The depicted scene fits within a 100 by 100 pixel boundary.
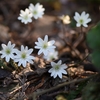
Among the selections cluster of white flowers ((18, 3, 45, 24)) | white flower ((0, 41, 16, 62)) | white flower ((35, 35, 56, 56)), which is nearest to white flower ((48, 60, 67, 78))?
white flower ((35, 35, 56, 56))

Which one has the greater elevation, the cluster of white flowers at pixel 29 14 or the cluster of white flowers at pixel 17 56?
the cluster of white flowers at pixel 29 14

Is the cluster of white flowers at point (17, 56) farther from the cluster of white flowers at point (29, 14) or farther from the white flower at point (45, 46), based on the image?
the cluster of white flowers at point (29, 14)

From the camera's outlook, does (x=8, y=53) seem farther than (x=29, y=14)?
No

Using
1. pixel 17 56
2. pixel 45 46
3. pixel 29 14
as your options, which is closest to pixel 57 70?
pixel 45 46

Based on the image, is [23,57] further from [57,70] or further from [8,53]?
[57,70]

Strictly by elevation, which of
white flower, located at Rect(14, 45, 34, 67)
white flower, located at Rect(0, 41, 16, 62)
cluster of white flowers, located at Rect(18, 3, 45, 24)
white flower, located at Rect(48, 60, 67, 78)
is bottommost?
white flower, located at Rect(48, 60, 67, 78)

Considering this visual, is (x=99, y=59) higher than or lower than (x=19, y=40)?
lower

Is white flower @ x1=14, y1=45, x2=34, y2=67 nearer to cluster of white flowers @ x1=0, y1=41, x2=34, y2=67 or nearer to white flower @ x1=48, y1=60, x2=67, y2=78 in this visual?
cluster of white flowers @ x1=0, y1=41, x2=34, y2=67

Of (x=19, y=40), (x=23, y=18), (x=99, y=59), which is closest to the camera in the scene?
(x=99, y=59)

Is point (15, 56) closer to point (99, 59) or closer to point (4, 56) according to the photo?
point (4, 56)

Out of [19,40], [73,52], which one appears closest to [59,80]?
[73,52]

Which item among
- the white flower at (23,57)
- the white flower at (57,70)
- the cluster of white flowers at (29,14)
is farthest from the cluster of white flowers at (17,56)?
the cluster of white flowers at (29,14)
